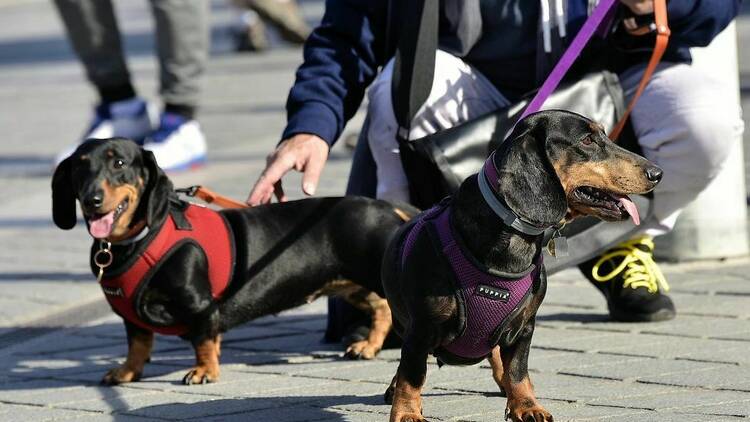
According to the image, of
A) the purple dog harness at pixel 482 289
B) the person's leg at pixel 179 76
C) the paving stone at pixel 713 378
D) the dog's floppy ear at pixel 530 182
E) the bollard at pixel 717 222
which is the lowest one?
the person's leg at pixel 179 76

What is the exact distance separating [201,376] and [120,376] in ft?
0.82

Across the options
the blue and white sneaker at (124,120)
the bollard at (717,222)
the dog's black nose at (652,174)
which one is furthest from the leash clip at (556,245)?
the blue and white sneaker at (124,120)

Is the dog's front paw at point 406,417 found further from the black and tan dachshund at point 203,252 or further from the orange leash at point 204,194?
the orange leash at point 204,194

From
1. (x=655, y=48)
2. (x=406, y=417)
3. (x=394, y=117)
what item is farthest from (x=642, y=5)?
(x=406, y=417)

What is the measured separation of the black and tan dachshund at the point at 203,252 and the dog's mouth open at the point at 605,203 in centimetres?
106

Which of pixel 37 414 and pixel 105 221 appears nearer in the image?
pixel 37 414

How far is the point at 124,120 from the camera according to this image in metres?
7.65

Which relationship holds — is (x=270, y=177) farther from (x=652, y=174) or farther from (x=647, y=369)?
(x=652, y=174)

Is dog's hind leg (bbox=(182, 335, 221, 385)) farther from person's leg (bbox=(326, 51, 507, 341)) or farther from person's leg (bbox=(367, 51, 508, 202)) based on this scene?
person's leg (bbox=(367, 51, 508, 202))

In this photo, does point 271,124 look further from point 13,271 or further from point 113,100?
point 13,271

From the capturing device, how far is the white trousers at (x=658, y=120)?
13.3 feet

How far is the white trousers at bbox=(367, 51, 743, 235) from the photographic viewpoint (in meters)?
4.05

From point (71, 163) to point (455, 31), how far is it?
4.02 feet

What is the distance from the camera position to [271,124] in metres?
9.09
